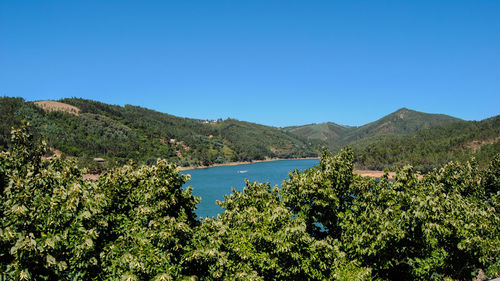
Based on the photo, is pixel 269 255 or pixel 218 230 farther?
pixel 218 230

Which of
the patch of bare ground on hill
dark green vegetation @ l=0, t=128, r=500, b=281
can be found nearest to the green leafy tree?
dark green vegetation @ l=0, t=128, r=500, b=281

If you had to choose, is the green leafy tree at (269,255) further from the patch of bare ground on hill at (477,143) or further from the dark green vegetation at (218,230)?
the patch of bare ground on hill at (477,143)

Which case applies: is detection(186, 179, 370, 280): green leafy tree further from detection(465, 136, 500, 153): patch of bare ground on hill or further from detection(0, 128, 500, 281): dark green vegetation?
detection(465, 136, 500, 153): patch of bare ground on hill

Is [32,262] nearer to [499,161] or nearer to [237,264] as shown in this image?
[237,264]

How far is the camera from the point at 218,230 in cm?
1734

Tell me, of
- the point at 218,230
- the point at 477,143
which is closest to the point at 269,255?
the point at 218,230

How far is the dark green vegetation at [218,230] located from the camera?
435 inches

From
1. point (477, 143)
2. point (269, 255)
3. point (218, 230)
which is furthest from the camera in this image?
point (477, 143)

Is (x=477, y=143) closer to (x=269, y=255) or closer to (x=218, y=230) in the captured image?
(x=269, y=255)

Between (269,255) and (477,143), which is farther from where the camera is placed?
(477,143)

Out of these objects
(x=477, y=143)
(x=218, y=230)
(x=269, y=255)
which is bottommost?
(x=269, y=255)

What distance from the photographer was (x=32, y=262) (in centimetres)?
977

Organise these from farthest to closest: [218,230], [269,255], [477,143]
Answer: [477,143] → [218,230] → [269,255]

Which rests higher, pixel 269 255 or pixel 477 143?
pixel 477 143
